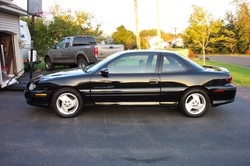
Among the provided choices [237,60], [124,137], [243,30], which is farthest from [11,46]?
[243,30]

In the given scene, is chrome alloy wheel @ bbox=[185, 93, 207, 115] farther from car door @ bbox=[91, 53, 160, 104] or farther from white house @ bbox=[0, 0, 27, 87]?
A: white house @ bbox=[0, 0, 27, 87]

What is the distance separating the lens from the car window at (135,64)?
22.7 ft

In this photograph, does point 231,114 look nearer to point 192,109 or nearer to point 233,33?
point 192,109

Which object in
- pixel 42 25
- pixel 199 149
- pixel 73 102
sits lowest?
pixel 199 149

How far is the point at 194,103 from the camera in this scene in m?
6.95

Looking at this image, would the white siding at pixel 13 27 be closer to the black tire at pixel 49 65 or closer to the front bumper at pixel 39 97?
the black tire at pixel 49 65

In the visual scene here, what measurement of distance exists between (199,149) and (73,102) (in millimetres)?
3108

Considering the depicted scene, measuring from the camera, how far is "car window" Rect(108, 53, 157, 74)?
691cm

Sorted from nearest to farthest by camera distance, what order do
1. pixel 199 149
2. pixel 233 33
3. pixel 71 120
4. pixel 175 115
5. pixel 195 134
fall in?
pixel 199 149 → pixel 195 134 → pixel 71 120 → pixel 175 115 → pixel 233 33

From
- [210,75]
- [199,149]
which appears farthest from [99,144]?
[210,75]

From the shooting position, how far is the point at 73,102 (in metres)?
6.85

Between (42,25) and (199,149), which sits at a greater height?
(42,25)

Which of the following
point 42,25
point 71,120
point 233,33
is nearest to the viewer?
point 71,120

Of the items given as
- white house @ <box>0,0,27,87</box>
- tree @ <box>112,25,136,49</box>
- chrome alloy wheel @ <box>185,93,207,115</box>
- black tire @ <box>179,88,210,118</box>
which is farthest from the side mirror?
tree @ <box>112,25,136,49</box>
